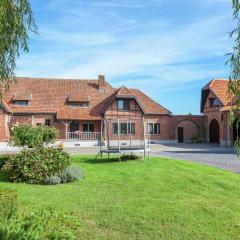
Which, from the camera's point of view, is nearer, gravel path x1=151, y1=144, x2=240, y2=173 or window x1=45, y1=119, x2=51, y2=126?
gravel path x1=151, y1=144, x2=240, y2=173

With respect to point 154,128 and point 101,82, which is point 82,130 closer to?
point 101,82

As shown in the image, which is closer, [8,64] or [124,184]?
[8,64]

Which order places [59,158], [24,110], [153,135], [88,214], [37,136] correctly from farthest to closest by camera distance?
[153,135], [24,110], [37,136], [59,158], [88,214]

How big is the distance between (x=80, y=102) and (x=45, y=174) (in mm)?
35201

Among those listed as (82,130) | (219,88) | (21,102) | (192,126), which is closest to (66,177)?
(82,130)

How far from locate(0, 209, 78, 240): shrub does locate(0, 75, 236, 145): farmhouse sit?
36.4m

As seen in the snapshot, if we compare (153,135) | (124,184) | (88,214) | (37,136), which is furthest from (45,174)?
(153,135)

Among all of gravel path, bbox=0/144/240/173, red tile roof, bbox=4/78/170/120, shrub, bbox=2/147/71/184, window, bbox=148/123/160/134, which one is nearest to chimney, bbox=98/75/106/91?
red tile roof, bbox=4/78/170/120

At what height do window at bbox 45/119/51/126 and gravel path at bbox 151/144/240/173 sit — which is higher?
window at bbox 45/119/51/126

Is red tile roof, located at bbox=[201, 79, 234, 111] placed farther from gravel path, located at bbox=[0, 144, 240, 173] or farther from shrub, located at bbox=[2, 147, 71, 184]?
shrub, located at bbox=[2, 147, 71, 184]

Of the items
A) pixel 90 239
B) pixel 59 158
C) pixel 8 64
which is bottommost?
pixel 90 239

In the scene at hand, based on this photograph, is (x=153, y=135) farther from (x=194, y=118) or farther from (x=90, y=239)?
(x=90, y=239)

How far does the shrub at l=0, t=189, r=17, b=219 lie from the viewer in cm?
880

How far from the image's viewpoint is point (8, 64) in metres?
8.85
